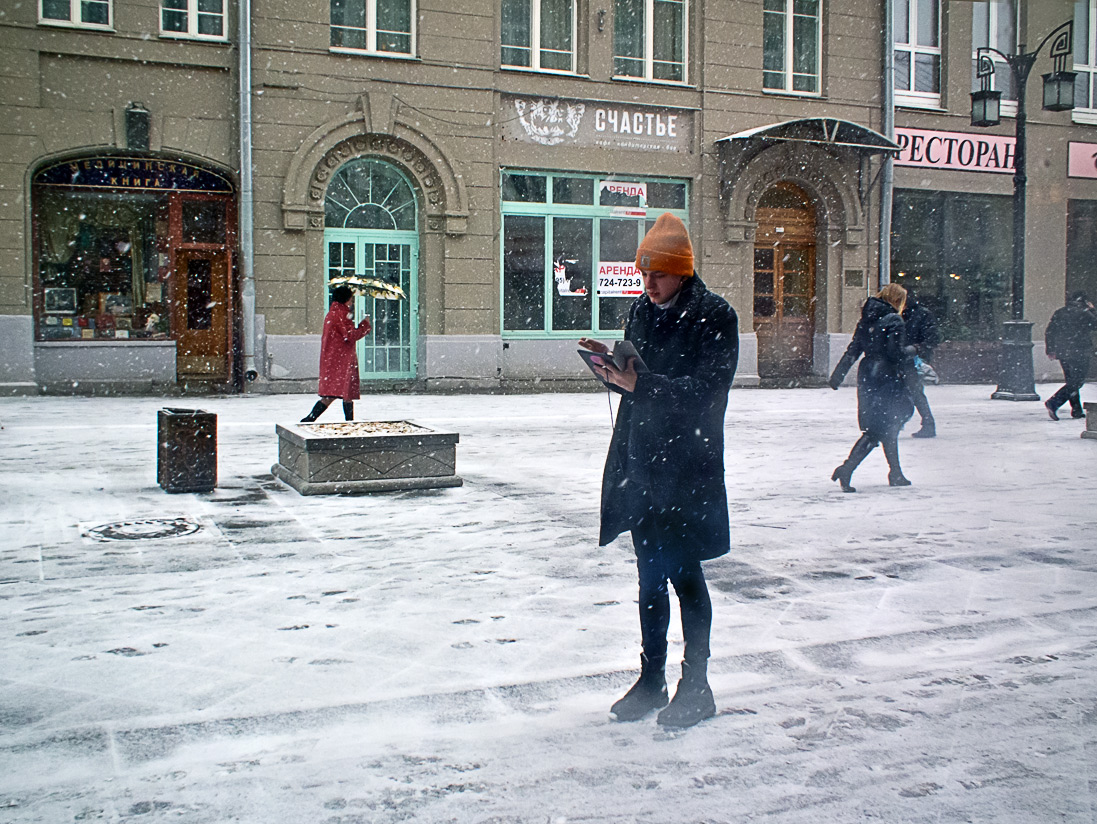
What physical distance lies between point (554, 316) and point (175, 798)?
1787 cm

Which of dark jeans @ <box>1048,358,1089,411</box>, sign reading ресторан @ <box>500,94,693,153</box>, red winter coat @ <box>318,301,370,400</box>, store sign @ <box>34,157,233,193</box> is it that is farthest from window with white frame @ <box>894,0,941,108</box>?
red winter coat @ <box>318,301,370,400</box>

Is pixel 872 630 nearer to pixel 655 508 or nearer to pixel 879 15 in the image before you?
pixel 655 508

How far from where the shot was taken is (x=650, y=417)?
401cm

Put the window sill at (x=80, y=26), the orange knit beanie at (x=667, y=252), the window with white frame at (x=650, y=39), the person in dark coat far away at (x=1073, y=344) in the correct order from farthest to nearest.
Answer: the window with white frame at (x=650, y=39) → the window sill at (x=80, y=26) → the person in dark coat far away at (x=1073, y=344) → the orange knit beanie at (x=667, y=252)

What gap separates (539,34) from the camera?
2047 cm

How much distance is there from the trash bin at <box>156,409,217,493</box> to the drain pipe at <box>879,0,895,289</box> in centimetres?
1692

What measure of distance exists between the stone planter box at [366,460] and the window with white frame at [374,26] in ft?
38.8

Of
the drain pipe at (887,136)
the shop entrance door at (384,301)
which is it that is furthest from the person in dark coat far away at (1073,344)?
the shop entrance door at (384,301)

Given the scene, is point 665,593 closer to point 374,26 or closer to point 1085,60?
point 374,26

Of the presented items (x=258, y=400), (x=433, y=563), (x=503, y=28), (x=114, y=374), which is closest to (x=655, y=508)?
(x=433, y=563)

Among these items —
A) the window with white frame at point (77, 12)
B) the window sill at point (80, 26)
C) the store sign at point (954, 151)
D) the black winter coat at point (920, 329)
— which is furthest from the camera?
the store sign at point (954, 151)

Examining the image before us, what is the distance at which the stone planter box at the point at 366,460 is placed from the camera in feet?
28.7

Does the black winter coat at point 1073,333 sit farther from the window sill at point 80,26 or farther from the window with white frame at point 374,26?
the window sill at point 80,26

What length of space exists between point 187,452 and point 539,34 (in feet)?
46.1
